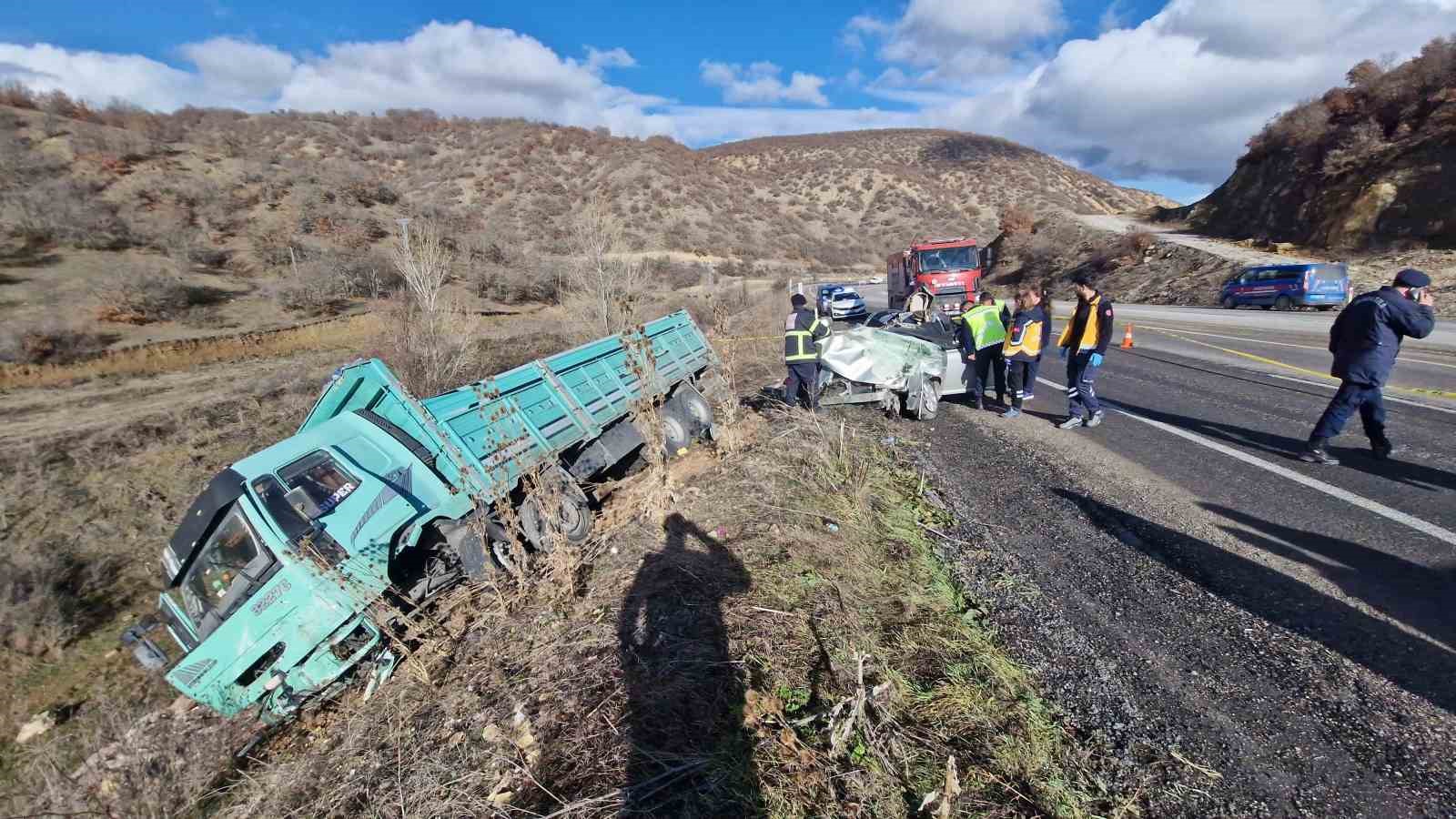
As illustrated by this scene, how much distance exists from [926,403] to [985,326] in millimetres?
1405

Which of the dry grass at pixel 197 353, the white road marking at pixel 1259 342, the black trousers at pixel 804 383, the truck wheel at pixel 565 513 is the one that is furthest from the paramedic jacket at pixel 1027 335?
the dry grass at pixel 197 353

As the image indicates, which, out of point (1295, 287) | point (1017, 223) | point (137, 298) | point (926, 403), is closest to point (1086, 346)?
point (926, 403)

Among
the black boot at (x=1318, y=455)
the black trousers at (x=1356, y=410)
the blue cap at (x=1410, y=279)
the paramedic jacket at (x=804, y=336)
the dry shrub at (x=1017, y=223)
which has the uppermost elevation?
the dry shrub at (x=1017, y=223)

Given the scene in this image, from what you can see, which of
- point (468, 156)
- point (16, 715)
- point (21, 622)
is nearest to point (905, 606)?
point (16, 715)

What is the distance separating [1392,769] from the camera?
2223mm

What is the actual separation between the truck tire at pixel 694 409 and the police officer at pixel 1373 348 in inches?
252

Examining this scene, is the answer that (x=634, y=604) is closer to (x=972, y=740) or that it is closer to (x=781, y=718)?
(x=781, y=718)

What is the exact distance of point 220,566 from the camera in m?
4.18

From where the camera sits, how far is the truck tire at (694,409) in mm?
8375

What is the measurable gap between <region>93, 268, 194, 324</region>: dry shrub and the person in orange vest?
22.1 metres

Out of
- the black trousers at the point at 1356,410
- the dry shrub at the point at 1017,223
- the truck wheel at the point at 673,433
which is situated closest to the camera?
the black trousers at the point at 1356,410

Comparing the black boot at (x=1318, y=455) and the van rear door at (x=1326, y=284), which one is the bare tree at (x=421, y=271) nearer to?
the black boot at (x=1318, y=455)

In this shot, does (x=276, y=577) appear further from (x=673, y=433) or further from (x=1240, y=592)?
(x=1240, y=592)

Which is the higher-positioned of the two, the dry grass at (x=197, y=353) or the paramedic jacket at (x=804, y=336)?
the paramedic jacket at (x=804, y=336)
